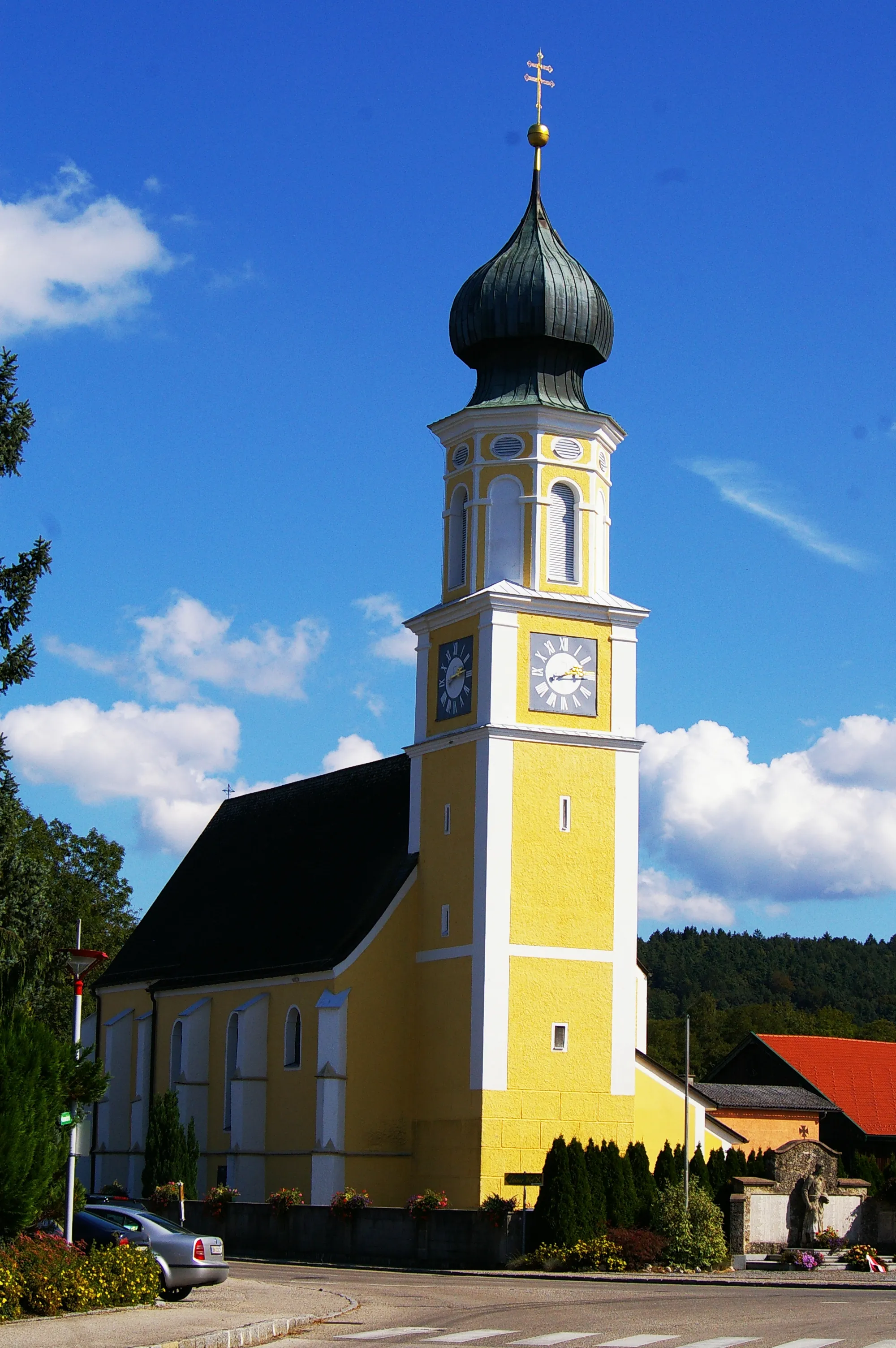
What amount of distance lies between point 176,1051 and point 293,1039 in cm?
713

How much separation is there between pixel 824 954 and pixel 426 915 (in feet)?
365

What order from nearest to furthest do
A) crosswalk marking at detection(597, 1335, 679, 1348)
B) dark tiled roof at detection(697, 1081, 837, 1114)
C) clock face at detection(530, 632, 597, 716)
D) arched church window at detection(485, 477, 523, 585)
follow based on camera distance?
crosswalk marking at detection(597, 1335, 679, 1348) < clock face at detection(530, 632, 597, 716) < arched church window at detection(485, 477, 523, 585) < dark tiled roof at detection(697, 1081, 837, 1114)

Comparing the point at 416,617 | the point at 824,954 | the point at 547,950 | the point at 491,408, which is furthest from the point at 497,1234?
the point at 824,954

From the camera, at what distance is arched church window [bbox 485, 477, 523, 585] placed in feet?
138

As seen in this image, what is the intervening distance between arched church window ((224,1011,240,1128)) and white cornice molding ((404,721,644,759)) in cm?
1013

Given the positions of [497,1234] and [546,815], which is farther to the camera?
[546,815]

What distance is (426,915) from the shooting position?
42.0 m

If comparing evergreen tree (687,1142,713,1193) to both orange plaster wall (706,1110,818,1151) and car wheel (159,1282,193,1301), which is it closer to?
car wheel (159,1282,193,1301)

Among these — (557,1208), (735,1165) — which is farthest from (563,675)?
(557,1208)

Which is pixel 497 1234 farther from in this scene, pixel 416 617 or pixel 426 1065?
pixel 416 617

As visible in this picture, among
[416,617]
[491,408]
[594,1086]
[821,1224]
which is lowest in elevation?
[821,1224]

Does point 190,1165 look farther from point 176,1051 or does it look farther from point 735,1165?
point 735,1165

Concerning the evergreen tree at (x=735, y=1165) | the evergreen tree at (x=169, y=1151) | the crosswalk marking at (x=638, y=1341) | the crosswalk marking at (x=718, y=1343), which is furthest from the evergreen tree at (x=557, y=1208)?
the crosswalk marking at (x=718, y=1343)

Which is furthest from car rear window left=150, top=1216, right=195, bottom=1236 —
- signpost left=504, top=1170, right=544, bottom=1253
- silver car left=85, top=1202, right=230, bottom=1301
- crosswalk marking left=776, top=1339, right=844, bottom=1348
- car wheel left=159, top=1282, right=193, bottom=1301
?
signpost left=504, top=1170, right=544, bottom=1253
